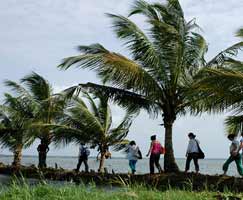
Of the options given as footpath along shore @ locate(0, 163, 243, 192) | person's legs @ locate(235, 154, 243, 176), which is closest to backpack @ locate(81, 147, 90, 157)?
footpath along shore @ locate(0, 163, 243, 192)

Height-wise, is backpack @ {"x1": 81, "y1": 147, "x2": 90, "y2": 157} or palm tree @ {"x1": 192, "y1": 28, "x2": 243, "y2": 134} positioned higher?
palm tree @ {"x1": 192, "y1": 28, "x2": 243, "y2": 134}

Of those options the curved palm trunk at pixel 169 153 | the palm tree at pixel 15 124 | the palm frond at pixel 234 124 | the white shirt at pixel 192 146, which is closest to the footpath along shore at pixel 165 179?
the white shirt at pixel 192 146

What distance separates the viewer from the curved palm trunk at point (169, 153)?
1869cm

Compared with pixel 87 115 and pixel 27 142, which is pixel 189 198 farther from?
pixel 27 142

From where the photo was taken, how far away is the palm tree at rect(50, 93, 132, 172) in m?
23.4

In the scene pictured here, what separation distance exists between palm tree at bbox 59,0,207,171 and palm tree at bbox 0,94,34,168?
33.0 ft

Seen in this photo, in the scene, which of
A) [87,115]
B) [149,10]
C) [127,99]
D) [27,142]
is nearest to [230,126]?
[127,99]

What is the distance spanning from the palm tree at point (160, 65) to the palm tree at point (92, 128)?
14.1 feet

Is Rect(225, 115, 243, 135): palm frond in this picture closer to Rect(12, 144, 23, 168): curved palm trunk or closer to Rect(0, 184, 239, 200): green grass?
Rect(0, 184, 239, 200): green grass

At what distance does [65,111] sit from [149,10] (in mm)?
7190

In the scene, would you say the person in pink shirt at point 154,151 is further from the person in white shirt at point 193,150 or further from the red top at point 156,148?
the person in white shirt at point 193,150

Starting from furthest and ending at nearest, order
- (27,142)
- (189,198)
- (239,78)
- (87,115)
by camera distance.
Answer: (27,142) → (87,115) → (239,78) → (189,198)

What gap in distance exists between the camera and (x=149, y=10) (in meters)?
19.0

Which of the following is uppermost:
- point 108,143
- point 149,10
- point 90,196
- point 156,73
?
point 149,10
